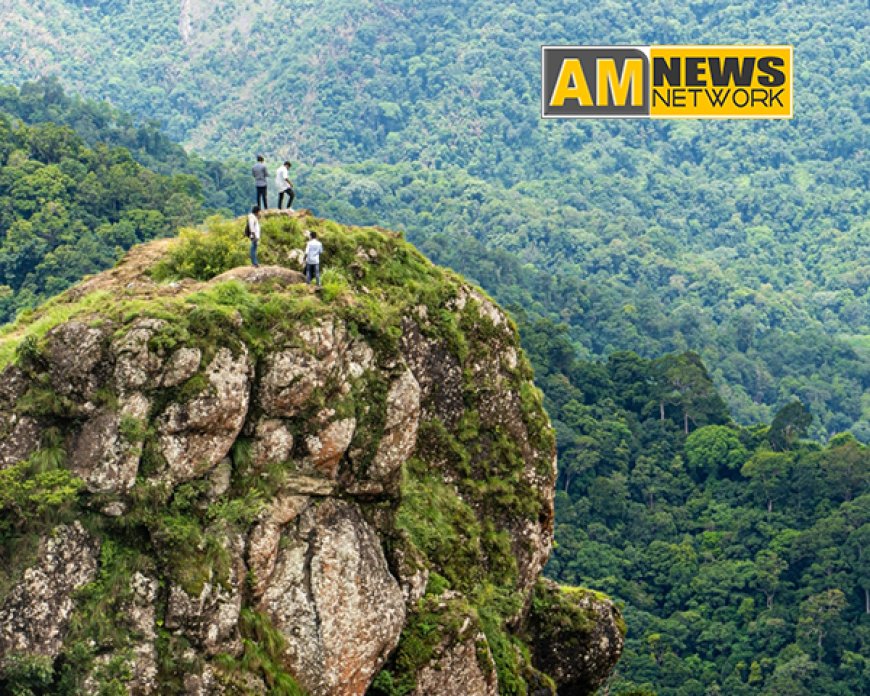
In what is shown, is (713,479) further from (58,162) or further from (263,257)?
(263,257)

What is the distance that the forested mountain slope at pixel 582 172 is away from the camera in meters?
125

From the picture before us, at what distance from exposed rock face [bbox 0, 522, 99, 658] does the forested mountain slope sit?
94.5 m

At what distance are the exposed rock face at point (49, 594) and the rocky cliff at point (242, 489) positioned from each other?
3cm

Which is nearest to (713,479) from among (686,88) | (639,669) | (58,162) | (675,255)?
(639,669)

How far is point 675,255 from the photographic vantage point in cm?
14975

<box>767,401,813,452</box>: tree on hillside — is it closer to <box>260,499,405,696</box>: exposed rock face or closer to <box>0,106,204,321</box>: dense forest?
<box>0,106,204,321</box>: dense forest

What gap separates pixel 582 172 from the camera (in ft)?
566

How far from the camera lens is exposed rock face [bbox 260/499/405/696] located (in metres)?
22.2

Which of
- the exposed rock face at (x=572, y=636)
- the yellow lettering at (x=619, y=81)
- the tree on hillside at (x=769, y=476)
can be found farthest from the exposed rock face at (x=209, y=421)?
the tree on hillside at (x=769, y=476)

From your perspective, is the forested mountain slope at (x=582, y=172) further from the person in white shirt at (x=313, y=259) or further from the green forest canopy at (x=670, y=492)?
the person in white shirt at (x=313, y=259)

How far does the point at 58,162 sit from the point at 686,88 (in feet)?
130

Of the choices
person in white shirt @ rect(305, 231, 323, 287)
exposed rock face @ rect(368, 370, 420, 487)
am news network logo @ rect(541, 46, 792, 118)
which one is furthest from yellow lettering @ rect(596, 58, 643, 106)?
exposed rock face @ rect(368, 370, 420, 487)

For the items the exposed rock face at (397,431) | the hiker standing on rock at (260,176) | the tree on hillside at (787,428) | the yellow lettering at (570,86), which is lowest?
the tree on hillside at (787,428)

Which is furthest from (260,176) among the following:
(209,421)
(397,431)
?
(209,421)
